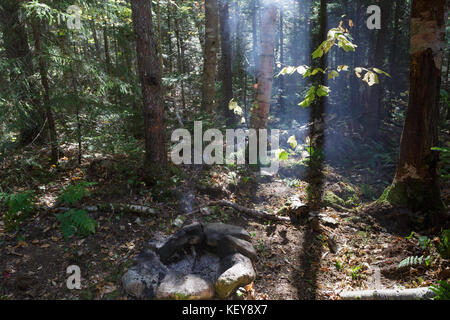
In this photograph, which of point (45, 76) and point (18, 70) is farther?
point (45, 76)

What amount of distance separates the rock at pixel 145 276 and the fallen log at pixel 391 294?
268 centimetres

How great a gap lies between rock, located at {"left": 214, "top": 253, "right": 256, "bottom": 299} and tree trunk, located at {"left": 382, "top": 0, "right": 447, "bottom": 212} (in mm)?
3600

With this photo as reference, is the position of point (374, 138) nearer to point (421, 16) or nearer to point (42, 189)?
point (421, 16)

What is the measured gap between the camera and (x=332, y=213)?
615 cm

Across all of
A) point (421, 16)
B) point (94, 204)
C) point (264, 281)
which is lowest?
point (264, 281)

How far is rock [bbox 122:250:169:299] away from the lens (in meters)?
3.69

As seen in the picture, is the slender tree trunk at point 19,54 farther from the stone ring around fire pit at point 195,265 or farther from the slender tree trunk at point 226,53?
the slender tree trunk at point 226,53

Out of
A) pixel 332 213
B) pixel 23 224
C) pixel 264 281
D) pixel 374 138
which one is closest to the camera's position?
pixel 264 281

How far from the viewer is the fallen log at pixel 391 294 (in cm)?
357

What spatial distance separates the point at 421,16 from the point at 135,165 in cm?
652

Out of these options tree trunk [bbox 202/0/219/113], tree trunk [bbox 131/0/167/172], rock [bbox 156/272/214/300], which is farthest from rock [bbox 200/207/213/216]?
tree trunk [bbox 202/0/219/113]

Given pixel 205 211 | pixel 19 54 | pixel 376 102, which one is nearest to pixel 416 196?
pixel 205 211

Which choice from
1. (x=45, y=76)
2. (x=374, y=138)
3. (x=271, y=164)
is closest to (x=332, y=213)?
(x=271, y=164)

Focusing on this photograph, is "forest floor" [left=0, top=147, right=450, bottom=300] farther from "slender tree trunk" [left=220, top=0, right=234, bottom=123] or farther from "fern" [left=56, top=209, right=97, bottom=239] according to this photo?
"slender tree trunk" [left=220, top=0, right=234, bottom=123]
